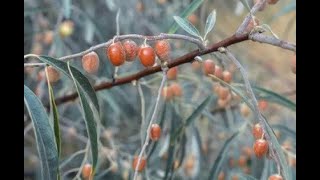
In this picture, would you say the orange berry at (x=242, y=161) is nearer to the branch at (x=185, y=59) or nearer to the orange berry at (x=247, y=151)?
the orange berry at (x=247, y=151)

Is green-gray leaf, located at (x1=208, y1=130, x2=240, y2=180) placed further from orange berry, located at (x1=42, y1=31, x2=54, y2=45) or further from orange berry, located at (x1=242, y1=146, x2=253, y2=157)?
orange berry, located at (x1=42, y1=31, x2=54, y2=45)

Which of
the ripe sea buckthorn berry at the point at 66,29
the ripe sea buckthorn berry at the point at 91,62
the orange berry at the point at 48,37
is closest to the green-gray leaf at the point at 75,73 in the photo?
the ripe sea buckthorn berry at the point at 91,62

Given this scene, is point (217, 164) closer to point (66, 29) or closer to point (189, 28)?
point (189, 28)

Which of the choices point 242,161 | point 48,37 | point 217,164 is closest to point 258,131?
point 217,164

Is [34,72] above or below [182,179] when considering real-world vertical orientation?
above
